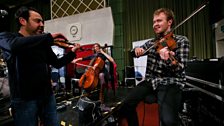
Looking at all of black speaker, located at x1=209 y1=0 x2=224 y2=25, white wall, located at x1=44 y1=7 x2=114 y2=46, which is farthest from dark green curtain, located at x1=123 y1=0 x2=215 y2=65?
white wall, located at x1=44 y1=7 x2=114 y2=46

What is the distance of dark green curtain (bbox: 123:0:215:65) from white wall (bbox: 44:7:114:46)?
1.43 feet

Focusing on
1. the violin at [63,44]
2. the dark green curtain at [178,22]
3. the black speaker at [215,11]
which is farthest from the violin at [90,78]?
the black speaker at [215,11]

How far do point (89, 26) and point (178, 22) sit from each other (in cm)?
206

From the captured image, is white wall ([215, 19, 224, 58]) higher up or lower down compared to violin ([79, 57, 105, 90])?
higher up

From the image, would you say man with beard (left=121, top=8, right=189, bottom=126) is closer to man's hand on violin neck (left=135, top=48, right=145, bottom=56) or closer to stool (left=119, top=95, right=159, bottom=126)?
man's hand on violin neck (left=135, top=48, right=145, bottom=56)

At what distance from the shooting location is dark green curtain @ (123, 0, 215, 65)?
4.01 m

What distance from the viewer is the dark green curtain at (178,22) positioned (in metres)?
4.01

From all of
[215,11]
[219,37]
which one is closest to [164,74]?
[219,37]

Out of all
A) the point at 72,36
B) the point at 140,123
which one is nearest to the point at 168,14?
the point at 140,123

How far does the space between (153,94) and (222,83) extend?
20.3 inches

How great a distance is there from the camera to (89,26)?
4.93 metres

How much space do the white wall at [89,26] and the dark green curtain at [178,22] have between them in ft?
1.43

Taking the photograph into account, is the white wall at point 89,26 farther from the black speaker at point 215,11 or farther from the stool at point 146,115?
the stool at point 146,115

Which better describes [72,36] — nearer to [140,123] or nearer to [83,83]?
[83,83]
